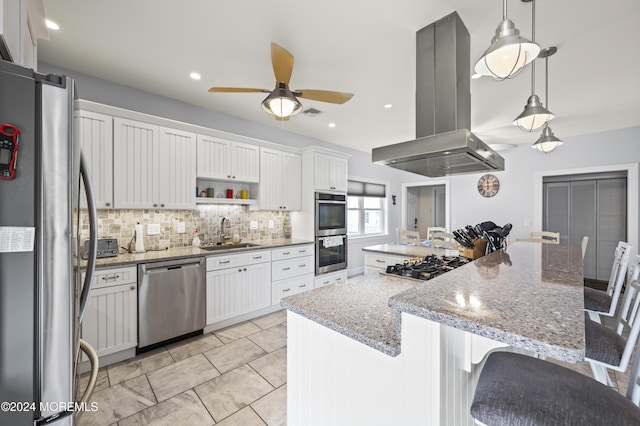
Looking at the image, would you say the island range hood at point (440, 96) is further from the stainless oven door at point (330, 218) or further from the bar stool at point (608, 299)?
the stainless oven door at point (330, 218)

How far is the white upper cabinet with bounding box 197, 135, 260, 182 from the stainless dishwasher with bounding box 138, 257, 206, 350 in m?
1.13

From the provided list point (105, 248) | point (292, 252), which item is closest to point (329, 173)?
point (292, 252)

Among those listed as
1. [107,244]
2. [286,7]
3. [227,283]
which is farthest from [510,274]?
[107,244]

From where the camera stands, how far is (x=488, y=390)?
3.03 feet

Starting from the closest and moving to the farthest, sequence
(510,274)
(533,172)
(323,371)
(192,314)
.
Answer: (323,371) → (510,274) → (192,314) → (533,172)

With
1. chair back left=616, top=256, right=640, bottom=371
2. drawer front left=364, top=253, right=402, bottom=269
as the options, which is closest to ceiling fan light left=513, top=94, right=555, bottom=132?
chair back left=616, top=256, right=640, bottom=371

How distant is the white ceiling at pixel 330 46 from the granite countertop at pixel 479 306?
177 cm

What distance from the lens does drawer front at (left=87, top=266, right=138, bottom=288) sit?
2268 mm

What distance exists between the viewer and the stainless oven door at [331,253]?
13.8 ft

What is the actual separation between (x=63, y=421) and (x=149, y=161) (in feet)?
8.29

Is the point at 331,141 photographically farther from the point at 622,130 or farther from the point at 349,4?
the point at 622,130

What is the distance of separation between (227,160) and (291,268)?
5.57 ft

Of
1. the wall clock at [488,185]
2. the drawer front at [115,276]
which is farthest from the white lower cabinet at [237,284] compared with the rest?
the wall clock at [488,185]

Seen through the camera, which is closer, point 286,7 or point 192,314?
point 286,7
